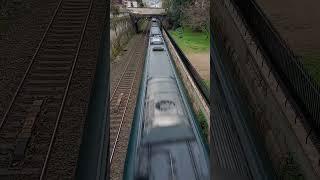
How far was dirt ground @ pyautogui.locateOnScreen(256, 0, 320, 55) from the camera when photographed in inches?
413

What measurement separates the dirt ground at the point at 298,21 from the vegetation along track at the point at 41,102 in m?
6.57

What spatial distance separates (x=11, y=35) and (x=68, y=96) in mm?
5559

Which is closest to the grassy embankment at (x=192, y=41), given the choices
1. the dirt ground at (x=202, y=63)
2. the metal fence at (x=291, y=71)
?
the dirt ground at (x=202, y=63)

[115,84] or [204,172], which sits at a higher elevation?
[204,172]

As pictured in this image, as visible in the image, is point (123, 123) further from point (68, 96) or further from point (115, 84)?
point (115, 84)

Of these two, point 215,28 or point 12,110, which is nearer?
point 12,110

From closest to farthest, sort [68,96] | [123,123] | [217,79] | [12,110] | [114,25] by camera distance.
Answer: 1. [12,110]
2. [68,96]
3. [217,79]
4. [123,123]
5. [114,25]

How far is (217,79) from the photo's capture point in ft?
46.6

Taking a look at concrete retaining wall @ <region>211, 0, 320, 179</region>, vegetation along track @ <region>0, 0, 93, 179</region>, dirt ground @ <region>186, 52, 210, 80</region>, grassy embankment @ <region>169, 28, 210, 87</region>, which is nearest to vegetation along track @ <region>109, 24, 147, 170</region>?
vegetation along track @ <region>0, 0, 93, 179</region>

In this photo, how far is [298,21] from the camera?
11.7 metres

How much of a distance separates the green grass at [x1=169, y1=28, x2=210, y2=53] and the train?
30423mm

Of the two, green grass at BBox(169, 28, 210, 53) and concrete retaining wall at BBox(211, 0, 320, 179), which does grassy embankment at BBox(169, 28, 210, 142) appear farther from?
concrete retaining wall at BBox(211, 0, 320, 179)

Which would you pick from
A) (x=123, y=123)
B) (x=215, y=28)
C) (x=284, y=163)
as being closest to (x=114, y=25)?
(x=123, y=123)

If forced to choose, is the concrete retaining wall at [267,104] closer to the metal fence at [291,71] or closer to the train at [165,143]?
the metal fence at [291,71]
